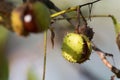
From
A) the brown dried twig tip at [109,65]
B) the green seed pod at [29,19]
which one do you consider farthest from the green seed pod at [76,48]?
the green seed pod at [29,19]

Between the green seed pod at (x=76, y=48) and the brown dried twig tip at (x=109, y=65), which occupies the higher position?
the green seed pod at (x=76, y=48)

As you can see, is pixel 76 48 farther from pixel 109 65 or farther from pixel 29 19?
pixel 29 19

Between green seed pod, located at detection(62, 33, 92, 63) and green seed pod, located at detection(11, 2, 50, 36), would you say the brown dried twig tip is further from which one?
green seed pod, located at detection(11, 2, 50, 36)

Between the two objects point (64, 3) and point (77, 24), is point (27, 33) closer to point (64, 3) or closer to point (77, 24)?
point (77, 24)

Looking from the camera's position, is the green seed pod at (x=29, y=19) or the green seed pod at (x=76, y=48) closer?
the green seed pod at (x=29, y=19)

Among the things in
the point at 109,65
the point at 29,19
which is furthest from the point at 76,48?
the point at 29,19

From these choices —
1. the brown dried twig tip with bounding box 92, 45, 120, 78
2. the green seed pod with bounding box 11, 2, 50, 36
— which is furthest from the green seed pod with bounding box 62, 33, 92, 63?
the green seed pod with bounding box 11, 2, 50, 36

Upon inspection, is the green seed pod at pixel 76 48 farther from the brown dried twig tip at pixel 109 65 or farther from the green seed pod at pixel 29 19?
the green seed pod at pixel 29 19
